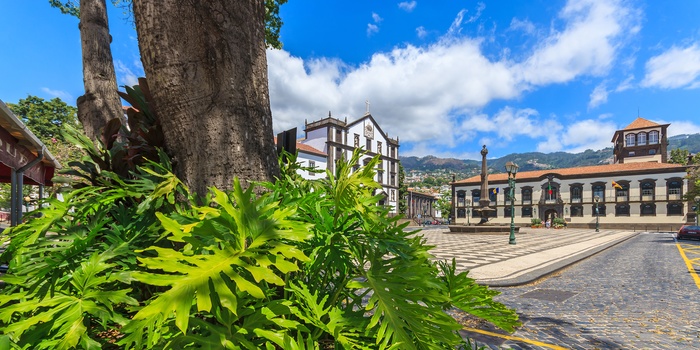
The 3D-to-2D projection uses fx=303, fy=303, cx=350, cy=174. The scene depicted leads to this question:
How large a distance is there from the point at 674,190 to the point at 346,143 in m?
41.5

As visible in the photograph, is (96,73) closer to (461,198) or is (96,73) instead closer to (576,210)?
(576,210)

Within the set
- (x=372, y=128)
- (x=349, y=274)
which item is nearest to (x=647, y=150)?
(x=372, y=128)

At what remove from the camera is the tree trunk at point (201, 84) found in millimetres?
1418

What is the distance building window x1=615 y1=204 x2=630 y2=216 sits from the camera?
134 feet

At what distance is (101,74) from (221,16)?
3.27 metres

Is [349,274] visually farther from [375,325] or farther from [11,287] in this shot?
[11,287]

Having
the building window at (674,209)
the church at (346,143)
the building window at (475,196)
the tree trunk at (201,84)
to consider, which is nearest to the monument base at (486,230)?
the church at (346,143)

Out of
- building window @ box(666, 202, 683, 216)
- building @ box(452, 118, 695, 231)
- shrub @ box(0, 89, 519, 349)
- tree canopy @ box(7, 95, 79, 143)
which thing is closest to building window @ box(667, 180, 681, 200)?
building @ box(452, 118, 695, 231)

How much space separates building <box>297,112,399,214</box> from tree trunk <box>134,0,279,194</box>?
32.3 metres

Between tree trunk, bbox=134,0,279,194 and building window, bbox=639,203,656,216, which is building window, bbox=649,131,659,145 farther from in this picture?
tree trunk, bbox=134,0,279,194

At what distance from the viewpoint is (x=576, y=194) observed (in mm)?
43562

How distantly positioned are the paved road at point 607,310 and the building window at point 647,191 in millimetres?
43575

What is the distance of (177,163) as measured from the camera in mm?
1501

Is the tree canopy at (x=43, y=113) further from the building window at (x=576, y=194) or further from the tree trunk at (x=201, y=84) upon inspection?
the building window at (x=576, y=194)
